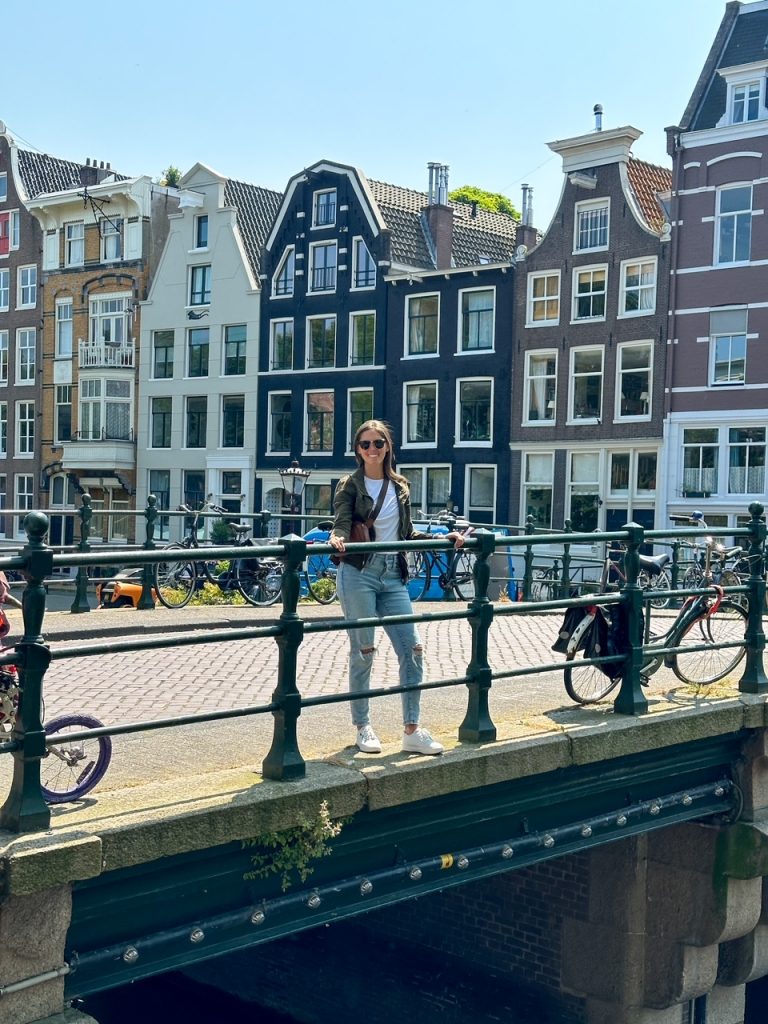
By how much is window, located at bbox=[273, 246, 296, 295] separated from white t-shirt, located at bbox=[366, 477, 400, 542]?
34.1 m

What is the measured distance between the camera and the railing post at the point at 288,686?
200 inches

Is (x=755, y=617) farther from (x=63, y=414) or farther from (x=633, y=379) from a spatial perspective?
(x=63, y=414)

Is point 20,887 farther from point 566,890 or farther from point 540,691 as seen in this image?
point 566,890

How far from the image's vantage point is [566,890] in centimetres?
870

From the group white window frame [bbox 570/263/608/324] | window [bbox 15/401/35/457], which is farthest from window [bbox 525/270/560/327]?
window [bbox 15/401/35/457]

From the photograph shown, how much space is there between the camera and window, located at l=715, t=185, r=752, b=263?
99.2 feet

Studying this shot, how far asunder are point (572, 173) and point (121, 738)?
2944 centimetres

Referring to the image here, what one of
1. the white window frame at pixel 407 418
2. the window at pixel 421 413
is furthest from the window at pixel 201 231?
the window at pixel 421 413

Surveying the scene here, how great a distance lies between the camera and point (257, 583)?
15.8m

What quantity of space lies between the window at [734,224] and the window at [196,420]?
1805cm

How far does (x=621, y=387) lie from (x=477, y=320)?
16.3 ft

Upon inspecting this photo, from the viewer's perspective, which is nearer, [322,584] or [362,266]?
[322,584]

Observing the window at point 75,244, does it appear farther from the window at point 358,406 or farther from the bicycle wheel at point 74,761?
the bicycle wheel at point 74,761

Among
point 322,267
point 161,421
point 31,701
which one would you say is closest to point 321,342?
point 322,267
